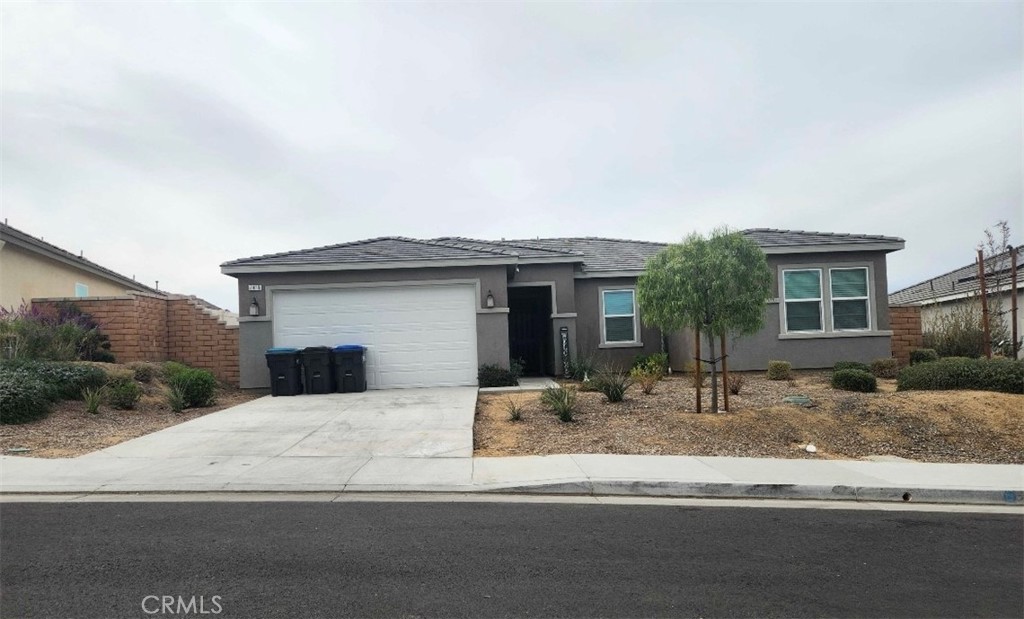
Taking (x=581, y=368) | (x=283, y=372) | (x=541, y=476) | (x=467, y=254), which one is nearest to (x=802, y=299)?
(x=581, y=368)

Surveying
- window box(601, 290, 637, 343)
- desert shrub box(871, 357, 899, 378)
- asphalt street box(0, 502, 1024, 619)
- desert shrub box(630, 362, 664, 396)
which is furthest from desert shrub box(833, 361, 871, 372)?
asphalt street box(0, 502, 1024, 619)

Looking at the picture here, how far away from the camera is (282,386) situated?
14.4m

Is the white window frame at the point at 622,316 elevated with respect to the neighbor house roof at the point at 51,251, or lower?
lower

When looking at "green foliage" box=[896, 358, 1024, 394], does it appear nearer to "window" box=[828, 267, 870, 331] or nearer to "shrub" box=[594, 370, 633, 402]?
"window" box=[828, 267, 870, 331]

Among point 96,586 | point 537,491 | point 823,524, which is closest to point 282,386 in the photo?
point 537,491

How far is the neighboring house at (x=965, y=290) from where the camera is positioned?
19844 mm

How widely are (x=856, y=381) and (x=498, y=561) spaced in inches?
428

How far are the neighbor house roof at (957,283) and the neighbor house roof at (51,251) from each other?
89.5ft

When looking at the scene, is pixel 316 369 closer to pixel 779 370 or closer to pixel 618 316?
pixel 618 316

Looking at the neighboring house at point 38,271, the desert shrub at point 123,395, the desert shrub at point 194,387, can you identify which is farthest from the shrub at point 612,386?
the neighboring house at point 38,271

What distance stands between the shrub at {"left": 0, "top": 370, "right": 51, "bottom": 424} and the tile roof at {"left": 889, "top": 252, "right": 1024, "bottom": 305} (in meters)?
23.9

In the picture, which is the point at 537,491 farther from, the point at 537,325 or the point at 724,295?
the point at 537,325

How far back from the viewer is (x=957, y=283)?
25.2 m

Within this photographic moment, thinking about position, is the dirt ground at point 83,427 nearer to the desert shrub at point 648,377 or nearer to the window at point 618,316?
the desert shrub at point 648,377
